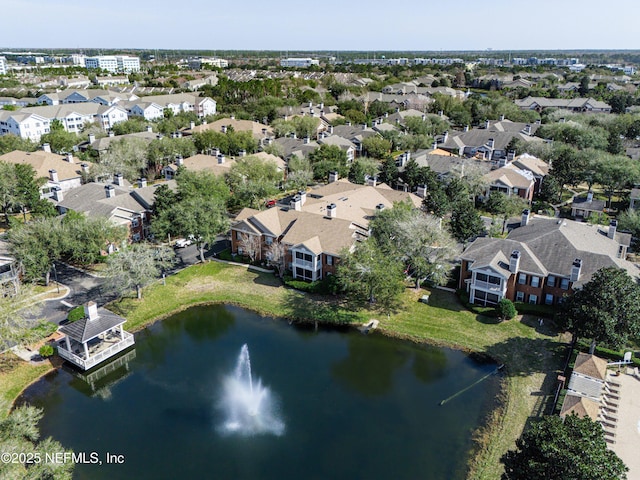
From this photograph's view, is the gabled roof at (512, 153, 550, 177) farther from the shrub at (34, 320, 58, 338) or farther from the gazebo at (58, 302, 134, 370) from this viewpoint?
the shrub at (34, 320, 58, 338)

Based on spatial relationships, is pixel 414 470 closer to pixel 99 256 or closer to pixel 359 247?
pixel 359 247

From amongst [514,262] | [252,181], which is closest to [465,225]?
[514,262]

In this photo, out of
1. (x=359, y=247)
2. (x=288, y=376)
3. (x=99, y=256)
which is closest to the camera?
(x=288, y=376)

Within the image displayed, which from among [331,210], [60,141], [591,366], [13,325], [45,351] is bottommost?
[45,351]

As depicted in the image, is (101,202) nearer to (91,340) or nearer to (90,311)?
(91,340)

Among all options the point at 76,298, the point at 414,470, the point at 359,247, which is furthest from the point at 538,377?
the point at 76,298

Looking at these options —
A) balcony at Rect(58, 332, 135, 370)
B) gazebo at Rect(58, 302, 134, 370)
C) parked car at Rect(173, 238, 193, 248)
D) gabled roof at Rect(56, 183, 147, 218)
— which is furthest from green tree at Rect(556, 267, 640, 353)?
gabled roof at Rect(56, 183, 147, 218)
